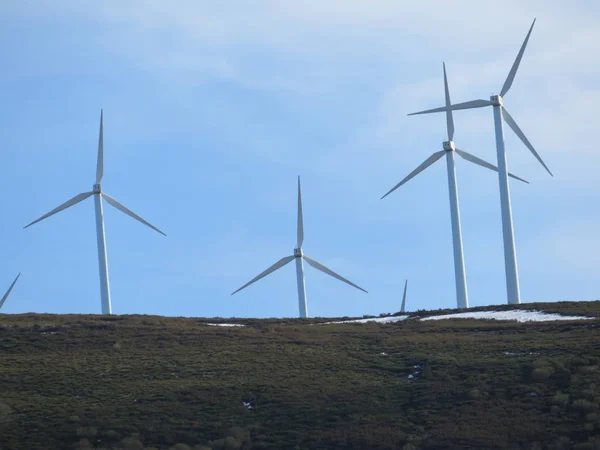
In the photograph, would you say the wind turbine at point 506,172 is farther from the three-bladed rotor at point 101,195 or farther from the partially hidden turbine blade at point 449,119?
the three-bladed rotor at point 101,195

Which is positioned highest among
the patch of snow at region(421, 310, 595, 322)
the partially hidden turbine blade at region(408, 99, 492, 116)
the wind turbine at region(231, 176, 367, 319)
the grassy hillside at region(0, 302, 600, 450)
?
the partially hidden turbine blade at region(408, 99, 492, 116)

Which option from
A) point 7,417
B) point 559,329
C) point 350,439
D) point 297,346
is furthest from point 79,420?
point 559,329

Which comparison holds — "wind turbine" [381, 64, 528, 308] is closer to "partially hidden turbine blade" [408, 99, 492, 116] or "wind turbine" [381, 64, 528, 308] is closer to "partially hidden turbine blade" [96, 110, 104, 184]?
"partially hidden turbine blade" [408, 99, 492, 116]

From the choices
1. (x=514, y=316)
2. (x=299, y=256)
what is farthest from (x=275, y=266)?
(x=514, y=316)

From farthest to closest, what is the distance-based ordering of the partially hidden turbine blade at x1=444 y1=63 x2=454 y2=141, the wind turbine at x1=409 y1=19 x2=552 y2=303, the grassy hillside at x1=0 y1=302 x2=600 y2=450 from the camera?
the partially hidden turbine blade at x1=444 y1=63 x2=454 y2=141
the wind turbine at x1=409 y1=19 x2=552 y2=303
the grassy hillside at x1=0 y1=302 x2=600 y2=450

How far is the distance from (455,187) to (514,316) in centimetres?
2233

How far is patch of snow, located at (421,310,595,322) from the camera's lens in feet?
269

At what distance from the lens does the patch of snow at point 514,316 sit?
3231 inches

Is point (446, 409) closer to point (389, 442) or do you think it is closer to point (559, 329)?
point (389, 442)

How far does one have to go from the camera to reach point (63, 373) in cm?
6475

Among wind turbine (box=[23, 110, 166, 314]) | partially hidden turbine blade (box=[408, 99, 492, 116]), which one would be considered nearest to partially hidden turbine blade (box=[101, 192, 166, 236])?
wind turbine (box=[23, 110, 166, 314])

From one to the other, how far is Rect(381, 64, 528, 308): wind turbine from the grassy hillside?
21463mm

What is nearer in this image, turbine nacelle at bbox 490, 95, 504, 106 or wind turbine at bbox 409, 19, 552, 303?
wind turbine at bbox 409, 19, 552, 303

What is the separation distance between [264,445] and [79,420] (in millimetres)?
9934
